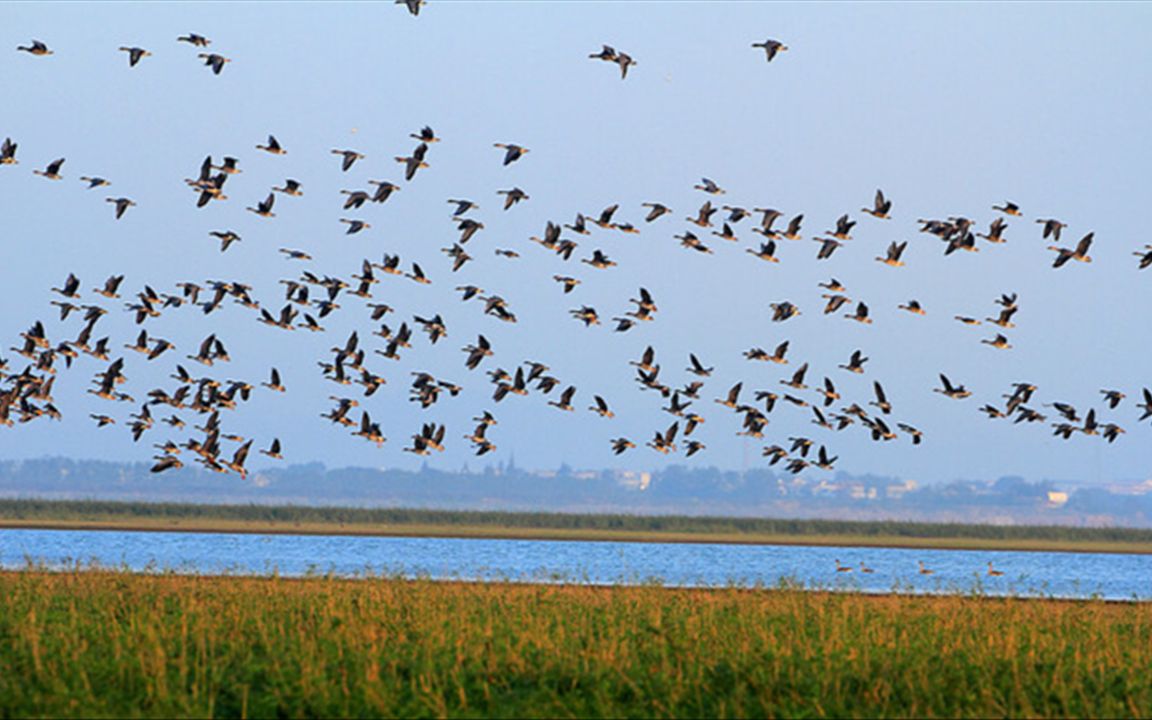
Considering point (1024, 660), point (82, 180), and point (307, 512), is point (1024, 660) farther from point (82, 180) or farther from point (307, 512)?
point (307, 512)

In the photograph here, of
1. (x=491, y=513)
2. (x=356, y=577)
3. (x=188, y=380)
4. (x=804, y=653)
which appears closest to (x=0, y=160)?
(x=188, y=380)

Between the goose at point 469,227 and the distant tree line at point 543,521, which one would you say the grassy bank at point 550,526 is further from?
the goose at point 469,227

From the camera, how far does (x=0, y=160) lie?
3950 cm

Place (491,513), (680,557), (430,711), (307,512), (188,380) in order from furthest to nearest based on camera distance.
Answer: (491,513), (307,512), (680,557), (188,380), (430,711)

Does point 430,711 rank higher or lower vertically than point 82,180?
lower

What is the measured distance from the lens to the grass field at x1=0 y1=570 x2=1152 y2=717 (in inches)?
781

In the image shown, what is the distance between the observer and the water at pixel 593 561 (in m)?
46.8

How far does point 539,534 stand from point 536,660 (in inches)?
2755

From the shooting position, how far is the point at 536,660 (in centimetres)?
2247

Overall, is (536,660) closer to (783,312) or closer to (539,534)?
(783,312)

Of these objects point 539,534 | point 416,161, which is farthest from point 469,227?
point 539,534

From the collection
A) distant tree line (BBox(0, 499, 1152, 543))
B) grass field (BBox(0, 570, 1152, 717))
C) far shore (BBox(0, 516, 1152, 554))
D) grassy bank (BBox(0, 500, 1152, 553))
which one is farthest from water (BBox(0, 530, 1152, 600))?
distant tree line (BBox(0, 499, 1152, 543))

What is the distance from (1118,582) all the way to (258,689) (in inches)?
1643

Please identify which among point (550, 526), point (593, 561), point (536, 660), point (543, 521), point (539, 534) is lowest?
point (536, 660)
